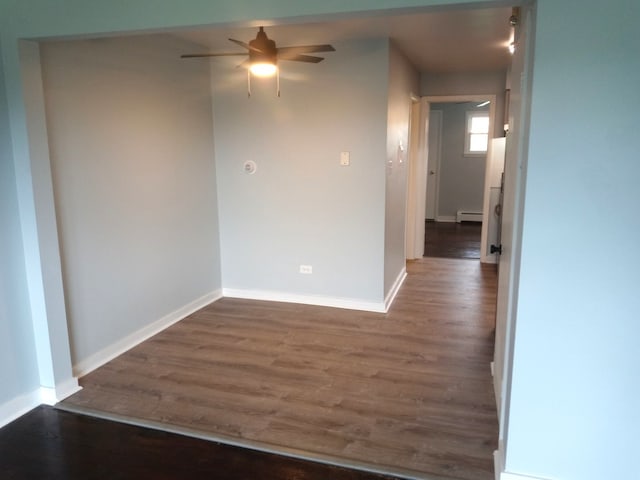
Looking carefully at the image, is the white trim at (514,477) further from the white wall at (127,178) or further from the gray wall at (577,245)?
the white wall at (127,178)

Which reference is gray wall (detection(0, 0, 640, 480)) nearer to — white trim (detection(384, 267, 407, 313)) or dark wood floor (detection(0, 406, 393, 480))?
dark wood floor (detection(0, 406, 393, 480))

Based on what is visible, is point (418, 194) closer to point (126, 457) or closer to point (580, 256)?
point (580, 256)

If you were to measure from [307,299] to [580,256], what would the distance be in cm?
309

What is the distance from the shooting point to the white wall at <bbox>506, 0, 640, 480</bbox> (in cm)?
164

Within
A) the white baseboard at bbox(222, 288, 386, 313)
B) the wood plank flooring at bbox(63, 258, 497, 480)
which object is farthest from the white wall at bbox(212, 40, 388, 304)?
the wood plank flooring at bbox(63, 258, 497, 480)

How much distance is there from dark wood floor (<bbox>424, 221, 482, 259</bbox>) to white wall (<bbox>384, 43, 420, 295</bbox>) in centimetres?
158

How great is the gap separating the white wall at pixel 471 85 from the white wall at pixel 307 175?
2.25m

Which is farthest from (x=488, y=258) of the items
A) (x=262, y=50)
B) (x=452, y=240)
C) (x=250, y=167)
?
(x=262, y=50)

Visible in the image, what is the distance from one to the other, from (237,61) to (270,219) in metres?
1.51

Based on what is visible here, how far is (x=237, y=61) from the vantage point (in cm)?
431

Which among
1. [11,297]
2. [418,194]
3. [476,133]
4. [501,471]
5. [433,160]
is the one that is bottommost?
[501,471]

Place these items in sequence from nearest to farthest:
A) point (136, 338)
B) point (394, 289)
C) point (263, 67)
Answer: point (263, 67)
point (136, 338)
point (394, 289)

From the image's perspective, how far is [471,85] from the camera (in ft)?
19.4

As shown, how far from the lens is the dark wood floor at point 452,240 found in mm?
6867
